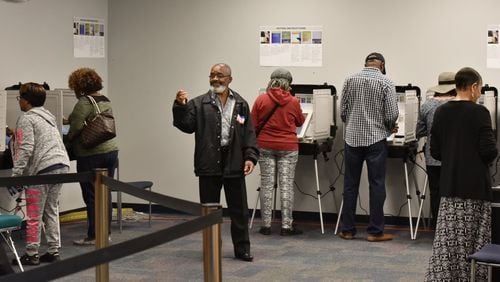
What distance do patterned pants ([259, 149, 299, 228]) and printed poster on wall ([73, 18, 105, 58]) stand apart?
2397 mm

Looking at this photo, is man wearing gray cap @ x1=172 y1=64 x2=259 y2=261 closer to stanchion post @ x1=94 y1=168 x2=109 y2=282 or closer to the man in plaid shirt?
the man in plaid shirt

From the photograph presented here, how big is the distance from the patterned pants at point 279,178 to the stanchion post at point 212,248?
429cm

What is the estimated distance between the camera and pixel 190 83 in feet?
30.2

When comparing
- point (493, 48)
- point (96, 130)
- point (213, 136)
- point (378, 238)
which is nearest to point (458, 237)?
point (213, 136)

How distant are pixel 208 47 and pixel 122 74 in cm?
104

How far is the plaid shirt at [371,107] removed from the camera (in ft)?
24.2

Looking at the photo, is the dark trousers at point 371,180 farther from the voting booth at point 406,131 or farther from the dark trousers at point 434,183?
the dark trousers at point 434,183

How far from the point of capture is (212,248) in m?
3.47

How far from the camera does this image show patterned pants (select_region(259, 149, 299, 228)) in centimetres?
782

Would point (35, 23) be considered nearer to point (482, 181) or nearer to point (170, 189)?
point (170, 189)

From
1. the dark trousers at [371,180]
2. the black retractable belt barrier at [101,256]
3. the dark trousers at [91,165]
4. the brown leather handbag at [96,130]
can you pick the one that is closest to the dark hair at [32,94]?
the brown leather handbag at [96,130]

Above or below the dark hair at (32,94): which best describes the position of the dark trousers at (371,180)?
below

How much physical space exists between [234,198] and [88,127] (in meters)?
1.43

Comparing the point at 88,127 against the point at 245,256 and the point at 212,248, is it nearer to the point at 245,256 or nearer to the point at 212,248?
the point at 245,256
